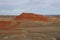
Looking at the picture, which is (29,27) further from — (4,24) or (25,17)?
(4,24)

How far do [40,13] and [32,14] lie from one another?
0.07 meters

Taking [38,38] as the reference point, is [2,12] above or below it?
above

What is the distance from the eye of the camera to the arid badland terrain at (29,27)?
1093 millimetres

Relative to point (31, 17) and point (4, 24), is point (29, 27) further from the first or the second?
point (4, 24)

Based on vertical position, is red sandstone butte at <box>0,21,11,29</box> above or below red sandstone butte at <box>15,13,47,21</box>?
below

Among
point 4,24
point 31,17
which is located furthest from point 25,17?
point 4,24

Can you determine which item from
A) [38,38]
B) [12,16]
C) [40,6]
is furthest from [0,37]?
[40,6]

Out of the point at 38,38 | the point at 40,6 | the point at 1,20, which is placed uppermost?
the point at 40,6

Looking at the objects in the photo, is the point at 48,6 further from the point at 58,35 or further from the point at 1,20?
the point at 1,20

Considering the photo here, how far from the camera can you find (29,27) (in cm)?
113

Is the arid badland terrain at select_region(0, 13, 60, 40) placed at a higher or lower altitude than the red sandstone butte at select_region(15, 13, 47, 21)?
lower

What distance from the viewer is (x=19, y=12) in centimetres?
113

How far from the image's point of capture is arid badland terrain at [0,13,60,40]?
109 cm

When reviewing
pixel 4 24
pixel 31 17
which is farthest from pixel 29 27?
pixel 4 24
